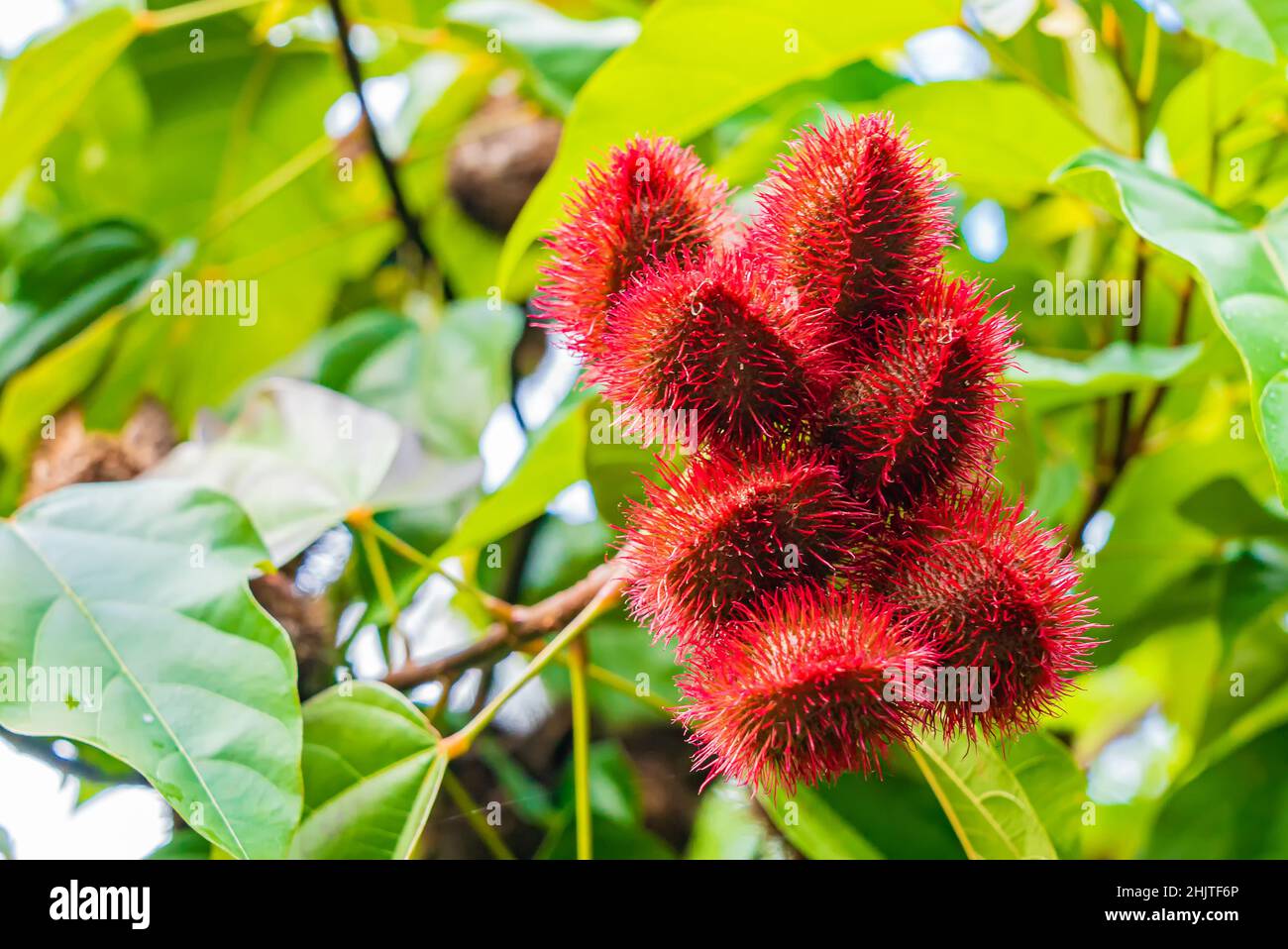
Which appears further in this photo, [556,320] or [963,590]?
[556,320]

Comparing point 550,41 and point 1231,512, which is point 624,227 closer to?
point 550,41


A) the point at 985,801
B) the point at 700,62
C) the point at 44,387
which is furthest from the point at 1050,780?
the point at 44,387

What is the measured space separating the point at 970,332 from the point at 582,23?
1094mm

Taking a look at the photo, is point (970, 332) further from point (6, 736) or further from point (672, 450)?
point (6, 736)

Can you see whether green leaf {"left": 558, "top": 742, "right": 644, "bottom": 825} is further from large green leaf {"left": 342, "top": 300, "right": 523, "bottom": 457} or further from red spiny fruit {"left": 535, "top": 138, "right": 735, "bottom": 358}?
red spiny fruit {"left": 535, "top": 138, "right": 735, "bottom": 358}

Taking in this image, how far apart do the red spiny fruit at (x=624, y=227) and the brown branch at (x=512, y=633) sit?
0.82 ft

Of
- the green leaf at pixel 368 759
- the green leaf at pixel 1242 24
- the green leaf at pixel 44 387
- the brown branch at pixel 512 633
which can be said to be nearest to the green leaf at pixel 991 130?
the green leaf at pixel 1242 24

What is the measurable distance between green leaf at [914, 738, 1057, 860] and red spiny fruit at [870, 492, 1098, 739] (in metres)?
0.24

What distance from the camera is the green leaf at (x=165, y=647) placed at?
900mm

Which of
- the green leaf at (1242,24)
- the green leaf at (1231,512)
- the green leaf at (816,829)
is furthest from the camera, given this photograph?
the green leaf at (1231,512)

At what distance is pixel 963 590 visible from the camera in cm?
74

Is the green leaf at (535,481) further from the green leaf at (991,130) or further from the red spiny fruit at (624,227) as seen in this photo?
the green leaf at (991,130)

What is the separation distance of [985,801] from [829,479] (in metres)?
0.44
